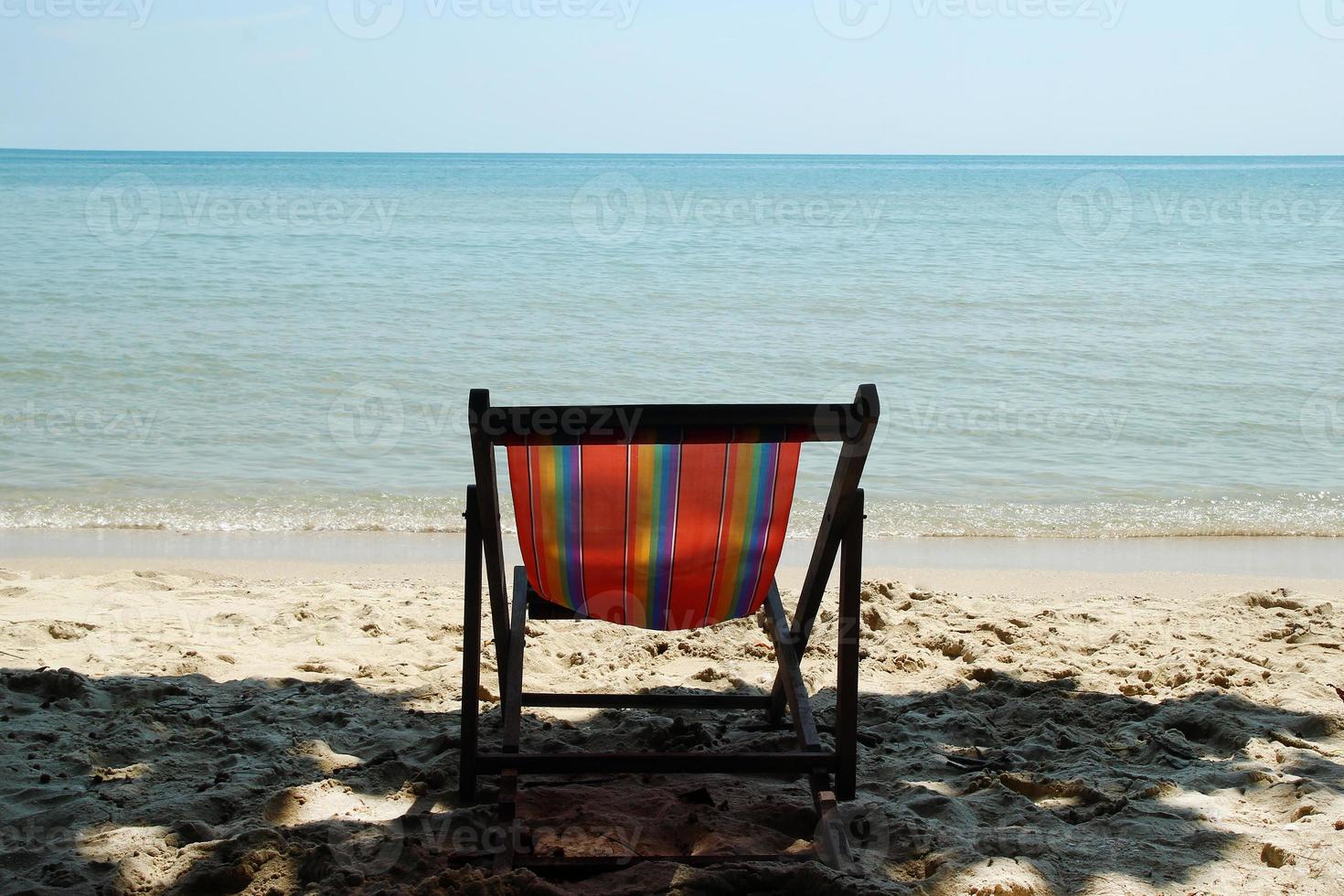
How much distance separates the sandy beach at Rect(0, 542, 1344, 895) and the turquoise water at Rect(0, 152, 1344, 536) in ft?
5.90

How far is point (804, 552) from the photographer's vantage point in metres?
5.25

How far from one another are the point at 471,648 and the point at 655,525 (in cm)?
50

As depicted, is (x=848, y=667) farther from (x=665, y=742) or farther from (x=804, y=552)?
(x=804, y=552)

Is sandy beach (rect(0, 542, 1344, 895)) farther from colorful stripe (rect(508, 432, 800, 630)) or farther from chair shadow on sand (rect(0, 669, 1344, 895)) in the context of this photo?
colorful stripe (rect(508, 432, 800, 630))

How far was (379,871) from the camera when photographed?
2135 mm

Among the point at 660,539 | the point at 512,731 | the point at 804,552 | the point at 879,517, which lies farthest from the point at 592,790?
the point at 879,517

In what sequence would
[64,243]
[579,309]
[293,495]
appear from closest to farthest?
[293,495] < [579,309] < [64,243]

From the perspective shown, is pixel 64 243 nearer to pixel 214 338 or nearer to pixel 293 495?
pixel 214 338

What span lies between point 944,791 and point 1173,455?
5251 millimetres

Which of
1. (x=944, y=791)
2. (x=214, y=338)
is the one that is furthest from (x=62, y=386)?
(x=944, y=791)

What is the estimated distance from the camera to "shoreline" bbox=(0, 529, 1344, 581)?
16.6 ft

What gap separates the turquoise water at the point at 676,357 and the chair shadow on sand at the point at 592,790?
2626 millimetres

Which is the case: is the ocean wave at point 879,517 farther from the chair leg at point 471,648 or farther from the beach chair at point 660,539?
the chair leg at point 471,648

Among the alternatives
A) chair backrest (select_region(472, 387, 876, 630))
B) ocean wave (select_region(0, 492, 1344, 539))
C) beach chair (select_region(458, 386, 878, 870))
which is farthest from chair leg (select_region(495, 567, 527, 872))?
ocean wave (select_region(0, 492, 1344, 539))
